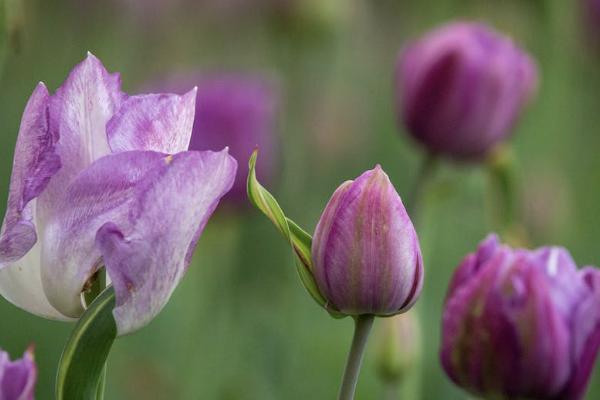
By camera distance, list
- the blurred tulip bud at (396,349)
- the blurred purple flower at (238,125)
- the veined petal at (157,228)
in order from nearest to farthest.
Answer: the veined petal at (157,228) → the blurred tulip bud at (396,349) → the blurred purple flower at (238,125)

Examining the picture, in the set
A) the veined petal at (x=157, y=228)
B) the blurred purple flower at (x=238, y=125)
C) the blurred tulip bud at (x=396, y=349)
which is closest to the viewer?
the veined petal at (x=157, y=228)

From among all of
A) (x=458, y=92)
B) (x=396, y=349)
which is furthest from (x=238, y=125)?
(x=396, y=349)

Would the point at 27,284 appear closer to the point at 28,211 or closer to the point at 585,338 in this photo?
the point at 28,211

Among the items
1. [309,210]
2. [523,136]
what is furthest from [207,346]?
[523,136]

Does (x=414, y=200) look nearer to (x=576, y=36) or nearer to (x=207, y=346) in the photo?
(x=207, y=346)

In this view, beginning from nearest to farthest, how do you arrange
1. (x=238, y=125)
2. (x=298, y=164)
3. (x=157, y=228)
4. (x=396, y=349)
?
(x=157, y=228), (x=396, y=349), (x=238, y=125), (x=298, y=164)

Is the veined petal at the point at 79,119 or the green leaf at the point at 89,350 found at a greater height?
the veined petal at the point at 79,119

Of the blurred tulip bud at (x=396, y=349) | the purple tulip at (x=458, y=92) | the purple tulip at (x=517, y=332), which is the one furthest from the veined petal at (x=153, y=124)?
the purple tulip at (x=458, y=92)

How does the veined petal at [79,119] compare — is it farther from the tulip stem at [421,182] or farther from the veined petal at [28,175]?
the tulip stem at [421,182]
